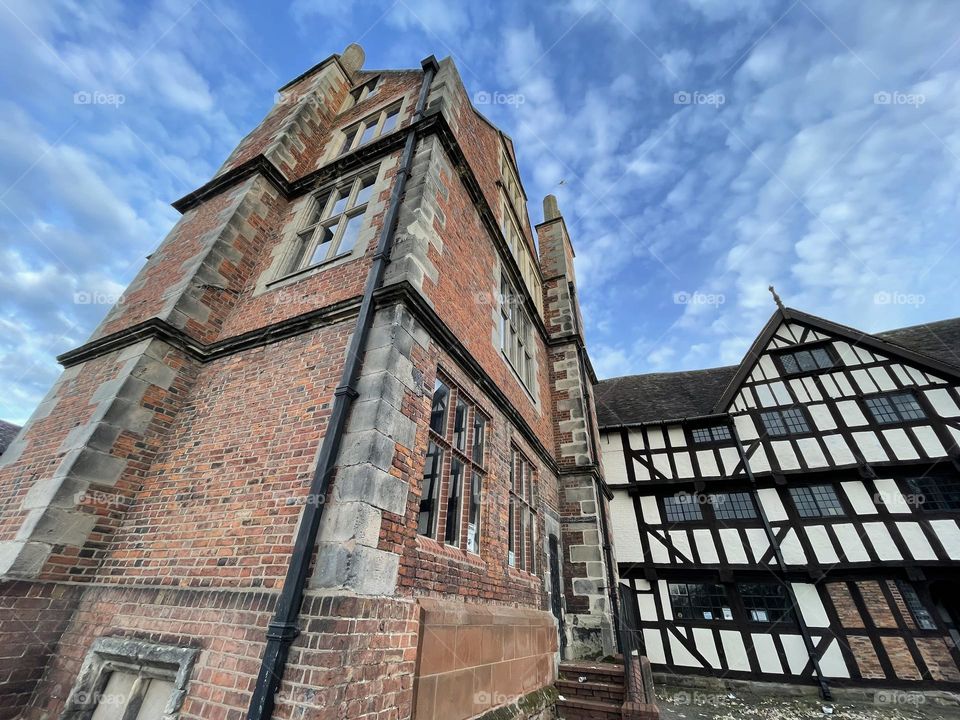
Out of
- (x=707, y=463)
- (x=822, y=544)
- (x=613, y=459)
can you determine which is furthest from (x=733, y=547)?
(x=613, y=459)

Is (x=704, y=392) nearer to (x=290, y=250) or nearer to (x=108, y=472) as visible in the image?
(x=290, y=250)

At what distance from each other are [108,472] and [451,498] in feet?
13.3

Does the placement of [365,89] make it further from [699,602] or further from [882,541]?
[882,541]

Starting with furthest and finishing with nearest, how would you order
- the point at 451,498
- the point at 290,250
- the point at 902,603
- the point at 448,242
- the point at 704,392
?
1. the point at 704,392
2. the point at 902,603
3. the point at 290,250
4. the point at 448,242
5. the point at 451,498

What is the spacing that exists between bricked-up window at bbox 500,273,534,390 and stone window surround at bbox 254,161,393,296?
139 inches

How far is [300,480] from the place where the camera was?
3904 mm

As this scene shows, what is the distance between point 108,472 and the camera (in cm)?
471

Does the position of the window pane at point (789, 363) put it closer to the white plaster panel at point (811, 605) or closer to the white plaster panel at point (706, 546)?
the white plaster panel at point (706, 546)

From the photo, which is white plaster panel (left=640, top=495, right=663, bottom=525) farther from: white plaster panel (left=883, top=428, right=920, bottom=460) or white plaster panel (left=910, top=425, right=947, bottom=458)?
white plaster panel (left=910, top=425, right=947, bottom=458)

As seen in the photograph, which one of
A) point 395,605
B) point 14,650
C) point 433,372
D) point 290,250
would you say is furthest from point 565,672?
point 290,250

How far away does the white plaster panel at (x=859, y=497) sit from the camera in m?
12.4

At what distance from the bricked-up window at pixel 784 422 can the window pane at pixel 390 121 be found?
1547 cm

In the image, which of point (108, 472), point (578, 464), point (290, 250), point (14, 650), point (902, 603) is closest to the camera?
point (14, 650)

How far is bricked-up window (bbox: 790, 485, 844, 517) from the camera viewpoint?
12.8 m
